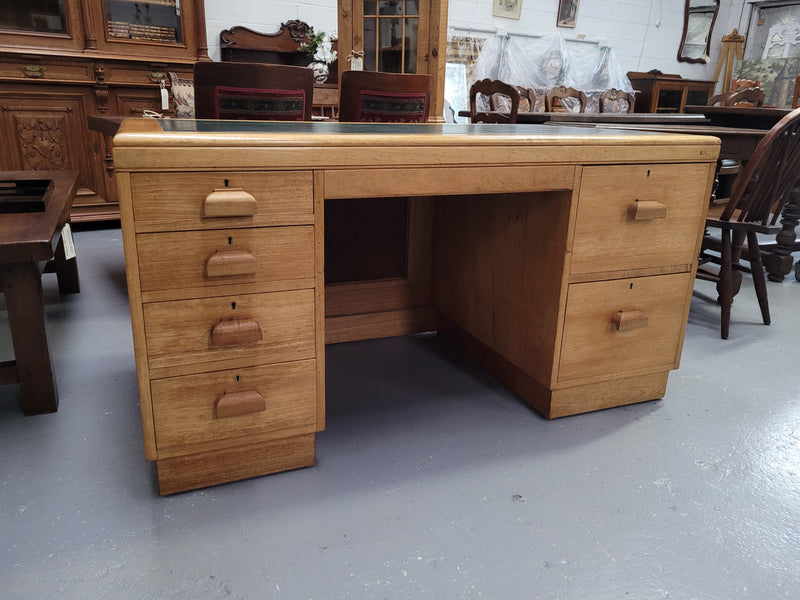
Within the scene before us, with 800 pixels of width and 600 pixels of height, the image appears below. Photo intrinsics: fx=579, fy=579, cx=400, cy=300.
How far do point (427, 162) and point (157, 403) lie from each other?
28.9 inches

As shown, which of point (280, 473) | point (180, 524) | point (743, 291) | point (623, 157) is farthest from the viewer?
point (743, 291)

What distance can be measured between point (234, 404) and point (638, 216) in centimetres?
107

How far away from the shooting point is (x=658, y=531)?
117cm

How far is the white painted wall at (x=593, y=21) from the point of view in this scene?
458 cm

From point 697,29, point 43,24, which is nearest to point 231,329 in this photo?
point 43,24

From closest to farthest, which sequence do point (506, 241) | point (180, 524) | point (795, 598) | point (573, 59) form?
1. point (795, 598)
2. point (180, 524)
3. point (506, 241)
4. point (573, 59)

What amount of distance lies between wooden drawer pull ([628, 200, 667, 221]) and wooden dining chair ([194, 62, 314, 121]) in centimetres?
129

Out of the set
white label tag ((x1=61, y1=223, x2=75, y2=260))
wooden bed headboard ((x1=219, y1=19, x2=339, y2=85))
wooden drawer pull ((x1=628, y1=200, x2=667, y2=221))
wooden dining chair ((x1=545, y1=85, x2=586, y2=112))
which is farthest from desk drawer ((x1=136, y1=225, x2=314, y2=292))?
wooden dining chair ((x1=545, y1=85, x2=586, y2=112))

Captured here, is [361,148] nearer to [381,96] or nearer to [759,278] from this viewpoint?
[381,96]

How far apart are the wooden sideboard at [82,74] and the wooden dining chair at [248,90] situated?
1859mm

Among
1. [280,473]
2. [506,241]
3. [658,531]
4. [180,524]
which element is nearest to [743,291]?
[506,241]

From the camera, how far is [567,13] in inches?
254

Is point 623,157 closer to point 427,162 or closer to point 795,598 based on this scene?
point 427,162

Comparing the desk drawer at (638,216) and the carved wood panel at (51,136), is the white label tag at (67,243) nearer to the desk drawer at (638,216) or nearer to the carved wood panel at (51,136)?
the carved wood panel at (51,136)
